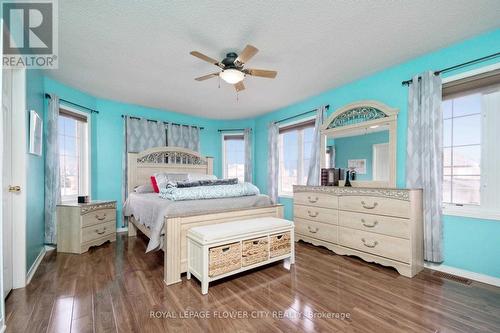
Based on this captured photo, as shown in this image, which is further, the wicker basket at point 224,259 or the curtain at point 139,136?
the curtain at point 139,136

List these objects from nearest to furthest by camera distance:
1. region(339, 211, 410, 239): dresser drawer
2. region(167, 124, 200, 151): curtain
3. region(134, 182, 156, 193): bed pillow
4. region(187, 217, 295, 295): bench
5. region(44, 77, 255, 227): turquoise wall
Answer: region(187, 217, 295, 295): bench → region(339, 211, 410, 239): dresser drawer → region(134, 182, 156, 193): bed pillow → region(44, 77, 255, 227): turquoise wall → region(167, 124, 200, 151): curtain

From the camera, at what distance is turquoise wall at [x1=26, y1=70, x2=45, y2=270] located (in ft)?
7.97

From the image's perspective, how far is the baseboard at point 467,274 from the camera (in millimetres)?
2226

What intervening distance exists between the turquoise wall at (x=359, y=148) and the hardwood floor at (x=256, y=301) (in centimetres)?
136

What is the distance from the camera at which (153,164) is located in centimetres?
446

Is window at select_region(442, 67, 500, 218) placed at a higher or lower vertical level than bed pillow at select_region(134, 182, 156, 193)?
higher

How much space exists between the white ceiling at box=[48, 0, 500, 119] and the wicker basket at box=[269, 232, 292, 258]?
84.8 inches

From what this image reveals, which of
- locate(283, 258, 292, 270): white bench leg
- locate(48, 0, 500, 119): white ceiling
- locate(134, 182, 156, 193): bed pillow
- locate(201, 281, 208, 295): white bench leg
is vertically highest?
locate(48, 0, 500, 119): white ceiling

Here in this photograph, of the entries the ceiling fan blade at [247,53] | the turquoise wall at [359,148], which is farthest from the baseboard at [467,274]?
the ceiling fan blade at [247,53]

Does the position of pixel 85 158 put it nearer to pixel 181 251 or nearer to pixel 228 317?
pixel 181 251

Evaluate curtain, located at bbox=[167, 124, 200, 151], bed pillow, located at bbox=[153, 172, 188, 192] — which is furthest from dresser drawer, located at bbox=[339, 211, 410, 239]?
curtain, located at bbox=[167, 124, 200, 151]

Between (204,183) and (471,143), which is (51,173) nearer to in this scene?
(204,183)

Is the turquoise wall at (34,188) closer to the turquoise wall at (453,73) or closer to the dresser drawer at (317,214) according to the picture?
the dresser drawer at (317,214)

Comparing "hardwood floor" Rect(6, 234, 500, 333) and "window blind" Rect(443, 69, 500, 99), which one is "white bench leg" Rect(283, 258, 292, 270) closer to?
"hardwood floor" Rect(6, 234, 500, 333)
